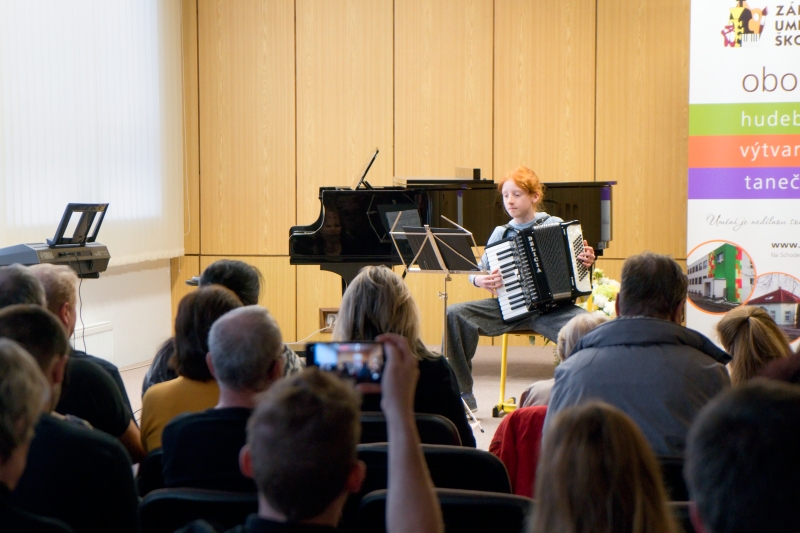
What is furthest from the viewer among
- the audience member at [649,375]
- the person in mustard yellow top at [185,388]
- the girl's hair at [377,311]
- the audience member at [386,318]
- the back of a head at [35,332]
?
the girl's hair at [377,311]

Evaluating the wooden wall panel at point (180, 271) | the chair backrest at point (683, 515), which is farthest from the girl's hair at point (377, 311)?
the wooden wall panel at point (180, 271)

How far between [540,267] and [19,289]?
316 centimetres

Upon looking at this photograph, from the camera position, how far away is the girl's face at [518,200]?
5.40m

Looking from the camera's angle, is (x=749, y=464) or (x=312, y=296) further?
(x=312, y=296)

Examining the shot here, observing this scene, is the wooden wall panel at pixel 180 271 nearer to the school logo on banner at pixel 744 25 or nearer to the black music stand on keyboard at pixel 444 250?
the black music stand on keyboard at pixel 444 250

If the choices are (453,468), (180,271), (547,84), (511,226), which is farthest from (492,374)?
(453,468)

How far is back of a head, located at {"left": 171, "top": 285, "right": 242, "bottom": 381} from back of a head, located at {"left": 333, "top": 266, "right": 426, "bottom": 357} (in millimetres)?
420

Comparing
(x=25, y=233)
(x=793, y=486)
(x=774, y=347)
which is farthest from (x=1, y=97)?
(x=793, y=486)

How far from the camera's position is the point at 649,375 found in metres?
2.33

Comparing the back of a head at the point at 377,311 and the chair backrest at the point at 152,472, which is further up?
the back of a head at the point at 377,311

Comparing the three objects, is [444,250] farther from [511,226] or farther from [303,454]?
[303,454]

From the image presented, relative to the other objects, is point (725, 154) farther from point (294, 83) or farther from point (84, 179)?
point (84, 179)

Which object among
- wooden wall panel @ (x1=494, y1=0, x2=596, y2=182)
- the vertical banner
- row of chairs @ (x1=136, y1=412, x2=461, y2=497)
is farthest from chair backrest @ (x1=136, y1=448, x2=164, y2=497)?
wooden wall panel @ (x1=494, y1=0, x2=596, y2=182)

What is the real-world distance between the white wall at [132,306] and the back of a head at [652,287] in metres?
4.49
